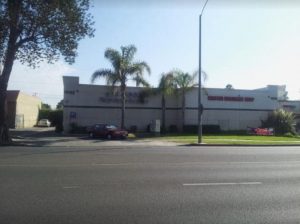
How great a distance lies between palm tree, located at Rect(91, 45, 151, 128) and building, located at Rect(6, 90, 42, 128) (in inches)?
899

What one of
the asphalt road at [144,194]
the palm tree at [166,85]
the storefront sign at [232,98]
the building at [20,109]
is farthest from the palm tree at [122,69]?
the asphalt road at [144,194]

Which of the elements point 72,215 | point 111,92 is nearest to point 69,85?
point 111,92

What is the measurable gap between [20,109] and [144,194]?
66.1 metres

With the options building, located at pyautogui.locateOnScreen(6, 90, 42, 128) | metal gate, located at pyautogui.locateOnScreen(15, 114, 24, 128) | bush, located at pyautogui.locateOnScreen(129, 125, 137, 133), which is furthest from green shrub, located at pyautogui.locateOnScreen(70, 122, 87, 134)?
metal gate, located at pyautogui.locateOnScreen(15, 114, 24, 128)

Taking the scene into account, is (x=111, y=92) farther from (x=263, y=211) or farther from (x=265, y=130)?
(x=263, y=211)

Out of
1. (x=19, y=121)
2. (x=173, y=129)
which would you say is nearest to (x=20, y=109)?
(x=19, y=121)

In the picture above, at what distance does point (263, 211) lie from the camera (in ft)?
28.5

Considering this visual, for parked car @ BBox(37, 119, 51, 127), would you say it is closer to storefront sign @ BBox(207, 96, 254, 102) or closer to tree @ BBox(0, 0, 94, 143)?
storefront sign @ BBox(207, 96, 254, 102)

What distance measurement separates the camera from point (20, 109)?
73000 millimetres

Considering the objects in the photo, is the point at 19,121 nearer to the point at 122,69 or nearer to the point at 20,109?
the point at 20,109

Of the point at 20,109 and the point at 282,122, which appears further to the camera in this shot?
the point at 20,109

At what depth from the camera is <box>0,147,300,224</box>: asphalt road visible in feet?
26.4

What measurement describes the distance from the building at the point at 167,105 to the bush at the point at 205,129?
153 centimetres

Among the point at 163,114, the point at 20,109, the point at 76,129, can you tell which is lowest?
the point at 76,129
